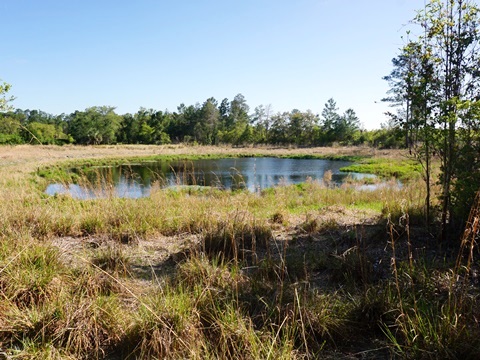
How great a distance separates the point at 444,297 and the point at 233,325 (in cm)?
183

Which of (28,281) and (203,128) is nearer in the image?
(28,281)

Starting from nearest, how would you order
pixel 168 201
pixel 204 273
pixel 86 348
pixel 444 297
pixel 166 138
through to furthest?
pixel 86 348
pixel 444 297
pixel 204 273
pixel 168 201
pixel 166 138

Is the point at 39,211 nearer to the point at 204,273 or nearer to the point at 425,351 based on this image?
the point at 204,273

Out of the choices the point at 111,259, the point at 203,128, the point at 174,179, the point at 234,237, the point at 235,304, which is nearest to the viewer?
the point at 235,304

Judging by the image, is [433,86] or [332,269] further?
[433,86]

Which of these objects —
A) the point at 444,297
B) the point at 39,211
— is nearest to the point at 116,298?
the point at 444,297

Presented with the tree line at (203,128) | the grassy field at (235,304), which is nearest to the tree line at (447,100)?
the grassy field at (235,304)

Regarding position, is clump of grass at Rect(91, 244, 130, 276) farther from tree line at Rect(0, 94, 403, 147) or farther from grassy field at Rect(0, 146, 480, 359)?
tree line at Rect(0, 94, 403, 147)

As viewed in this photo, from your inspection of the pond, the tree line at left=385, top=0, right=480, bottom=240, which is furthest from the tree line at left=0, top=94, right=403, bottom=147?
the tree line at left=385, top=0, right=480, bottom=240

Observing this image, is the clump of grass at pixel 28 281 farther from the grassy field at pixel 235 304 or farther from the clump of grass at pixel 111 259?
the clump of grass at pixel 111 259

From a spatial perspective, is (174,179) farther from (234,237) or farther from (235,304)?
(235,304)

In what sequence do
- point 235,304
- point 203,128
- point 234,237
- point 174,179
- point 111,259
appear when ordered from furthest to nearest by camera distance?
point 203,128
point 174,179
point 234,237
point 111,259
point 235,304

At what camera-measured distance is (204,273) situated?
134 inches

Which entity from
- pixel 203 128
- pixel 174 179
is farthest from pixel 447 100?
pixel 203 128
